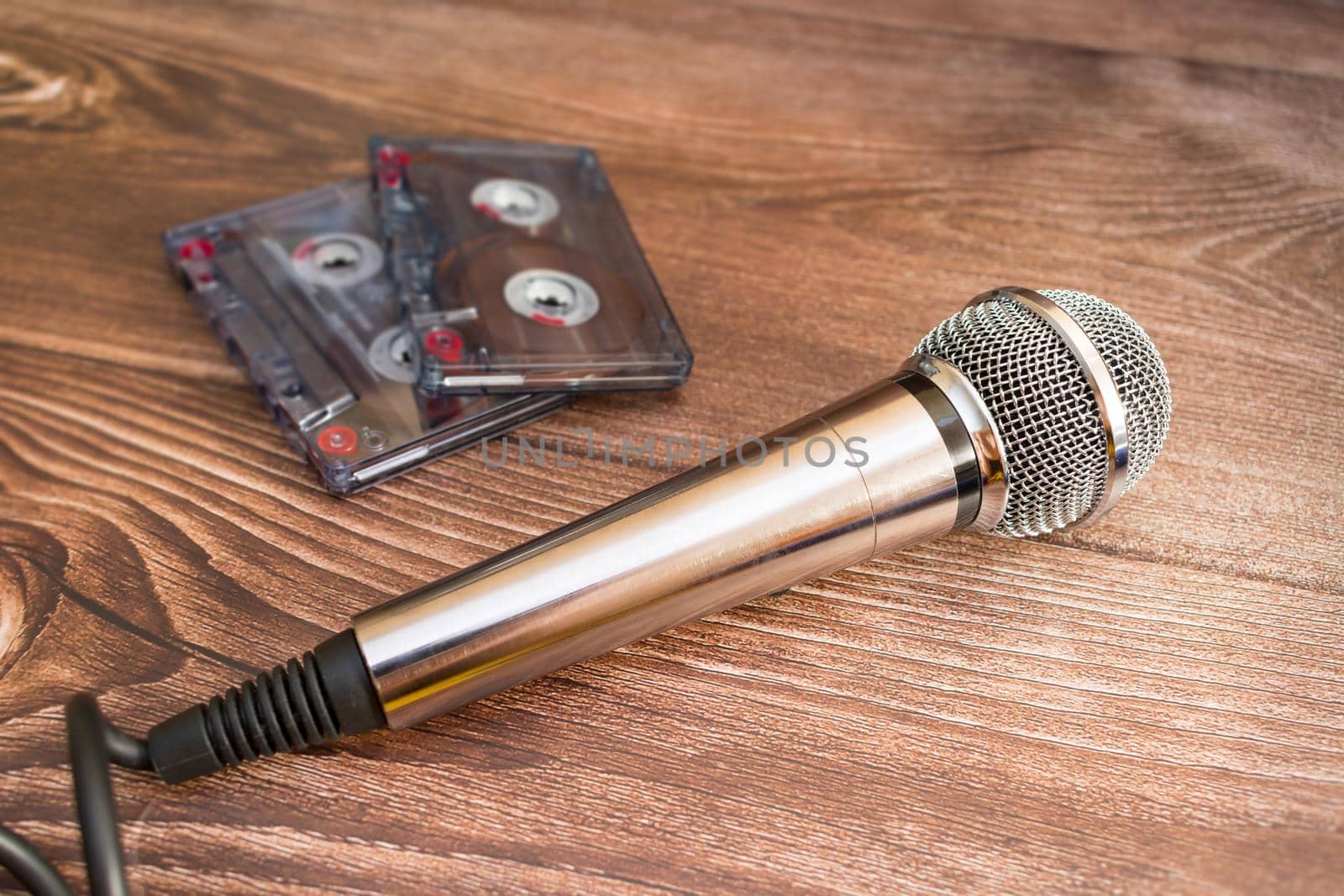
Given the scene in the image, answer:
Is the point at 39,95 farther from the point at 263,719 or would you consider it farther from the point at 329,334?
the point at 263,719

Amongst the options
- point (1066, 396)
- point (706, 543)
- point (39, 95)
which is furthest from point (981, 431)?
point (39, 95)

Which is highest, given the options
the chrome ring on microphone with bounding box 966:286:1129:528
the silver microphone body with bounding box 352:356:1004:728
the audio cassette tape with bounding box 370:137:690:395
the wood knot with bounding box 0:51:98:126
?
the wood knot with bounding box 0:51:98:126

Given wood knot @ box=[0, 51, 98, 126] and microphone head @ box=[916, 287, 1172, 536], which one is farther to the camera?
wood knot @ box=[0, 51, 98, 126]

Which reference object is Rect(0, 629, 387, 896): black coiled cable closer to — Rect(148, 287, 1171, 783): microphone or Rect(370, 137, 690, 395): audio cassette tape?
Rect(148, 287, 1171, 783): microphone

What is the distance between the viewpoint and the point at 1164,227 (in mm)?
911

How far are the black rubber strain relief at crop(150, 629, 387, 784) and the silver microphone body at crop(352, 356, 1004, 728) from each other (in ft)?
0.03

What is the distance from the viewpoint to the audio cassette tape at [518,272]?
0.70 meters

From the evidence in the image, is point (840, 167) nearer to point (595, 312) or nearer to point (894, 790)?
point (595, 312)

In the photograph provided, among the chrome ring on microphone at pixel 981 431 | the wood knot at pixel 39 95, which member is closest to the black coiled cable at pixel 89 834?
the chrome ring on microphone at pixel 981 431

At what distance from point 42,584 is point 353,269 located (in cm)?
30

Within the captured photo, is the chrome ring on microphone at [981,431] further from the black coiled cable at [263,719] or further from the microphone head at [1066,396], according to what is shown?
the black coiled cable at [263,719]

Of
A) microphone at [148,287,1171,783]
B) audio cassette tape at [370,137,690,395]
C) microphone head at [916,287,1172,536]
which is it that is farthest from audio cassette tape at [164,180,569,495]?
microphone head at [916,287,1172,536]

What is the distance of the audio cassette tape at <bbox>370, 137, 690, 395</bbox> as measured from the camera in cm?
70

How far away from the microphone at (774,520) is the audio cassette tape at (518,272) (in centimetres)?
16
